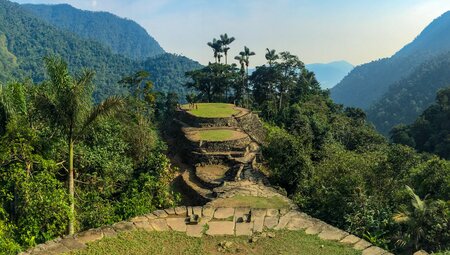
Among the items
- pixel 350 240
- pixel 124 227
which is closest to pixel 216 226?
pixel 124 227

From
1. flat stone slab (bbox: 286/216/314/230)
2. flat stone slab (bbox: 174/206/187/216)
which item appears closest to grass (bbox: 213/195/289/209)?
flat stone slab (bbox: 174/206/187/216)

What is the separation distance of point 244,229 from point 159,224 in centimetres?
184

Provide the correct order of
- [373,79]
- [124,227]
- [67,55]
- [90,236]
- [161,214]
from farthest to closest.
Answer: [373,79]
[67,55]
[161,214]
[124,227]
[90,236]

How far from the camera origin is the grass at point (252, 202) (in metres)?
14.7

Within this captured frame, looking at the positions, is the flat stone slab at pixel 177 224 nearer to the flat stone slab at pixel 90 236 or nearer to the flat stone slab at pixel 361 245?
the flat stone slab at pixel 90 236

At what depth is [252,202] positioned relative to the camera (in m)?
15.2

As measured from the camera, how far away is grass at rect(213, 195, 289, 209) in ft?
48.4

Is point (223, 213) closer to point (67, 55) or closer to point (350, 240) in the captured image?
point (350, 240)

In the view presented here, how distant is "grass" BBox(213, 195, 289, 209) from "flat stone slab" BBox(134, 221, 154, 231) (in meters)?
6.28

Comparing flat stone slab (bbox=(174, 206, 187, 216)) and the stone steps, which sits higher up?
flat stone slab (bbox=(174, 206, 187, 216))

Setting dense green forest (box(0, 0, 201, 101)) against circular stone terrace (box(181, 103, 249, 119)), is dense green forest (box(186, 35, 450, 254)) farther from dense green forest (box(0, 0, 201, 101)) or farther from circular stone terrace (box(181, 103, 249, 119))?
dense green forest (box(0, 0, 201, 101))

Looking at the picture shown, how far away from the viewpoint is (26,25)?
159 metres

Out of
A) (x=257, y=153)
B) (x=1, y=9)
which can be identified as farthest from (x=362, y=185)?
(x=1, y=9)

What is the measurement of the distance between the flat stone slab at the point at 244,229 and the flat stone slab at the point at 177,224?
45.3 inches
